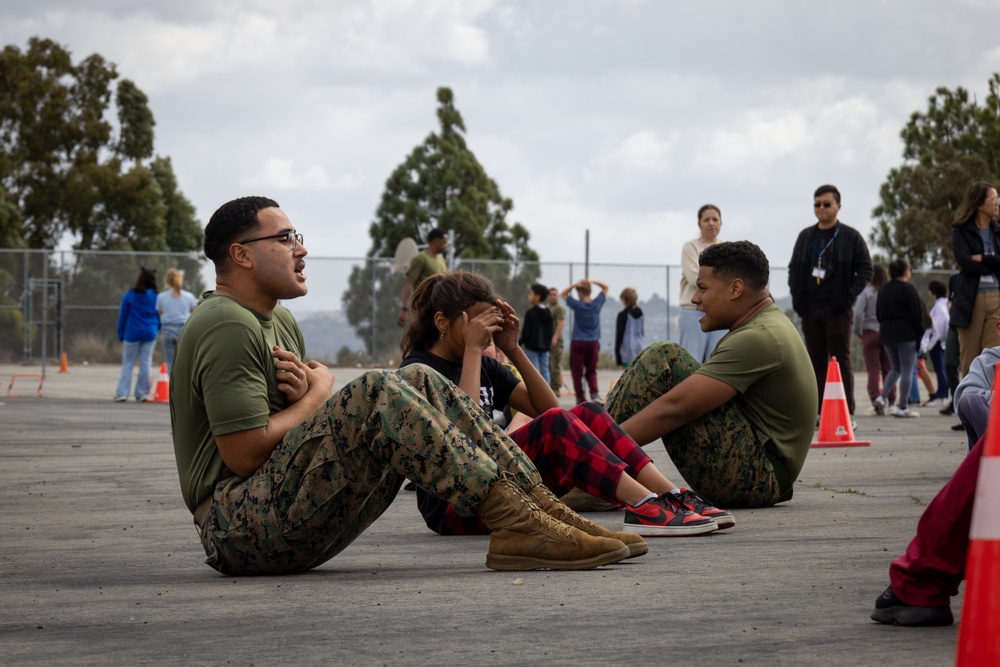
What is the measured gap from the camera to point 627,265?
33.7m

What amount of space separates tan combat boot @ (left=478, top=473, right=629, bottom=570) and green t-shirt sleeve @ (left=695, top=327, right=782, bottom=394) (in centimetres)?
178

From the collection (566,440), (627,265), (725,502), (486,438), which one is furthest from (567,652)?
(627,265)

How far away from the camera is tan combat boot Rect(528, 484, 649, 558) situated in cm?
459

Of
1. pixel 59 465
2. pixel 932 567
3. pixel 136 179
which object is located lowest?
pixel 59 465

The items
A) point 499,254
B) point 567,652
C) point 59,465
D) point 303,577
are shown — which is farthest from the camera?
point 499,254

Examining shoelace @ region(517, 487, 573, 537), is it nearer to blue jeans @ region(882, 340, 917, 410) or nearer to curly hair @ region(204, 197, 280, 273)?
curly hair @ region(204, 197, 280, 273)

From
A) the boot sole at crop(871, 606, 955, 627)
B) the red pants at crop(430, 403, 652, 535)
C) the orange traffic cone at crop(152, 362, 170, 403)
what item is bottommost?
the orange traffic cone at crop(152, 362, 170, 403)

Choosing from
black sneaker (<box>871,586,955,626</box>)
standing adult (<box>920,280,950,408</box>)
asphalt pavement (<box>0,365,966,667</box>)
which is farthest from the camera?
standing adult (<box>920,280,950,408</box>)

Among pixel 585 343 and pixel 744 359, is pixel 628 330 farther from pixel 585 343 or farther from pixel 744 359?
pixel 744 359

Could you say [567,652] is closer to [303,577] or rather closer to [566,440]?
[303,577]

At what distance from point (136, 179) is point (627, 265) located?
1808 cm

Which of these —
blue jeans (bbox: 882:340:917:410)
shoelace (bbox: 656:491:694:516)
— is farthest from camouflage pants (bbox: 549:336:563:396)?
shoelace (bbox: 656:491:694:516)

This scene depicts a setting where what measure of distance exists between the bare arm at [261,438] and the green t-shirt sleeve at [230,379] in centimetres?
3

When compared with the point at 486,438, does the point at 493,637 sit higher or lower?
lower
